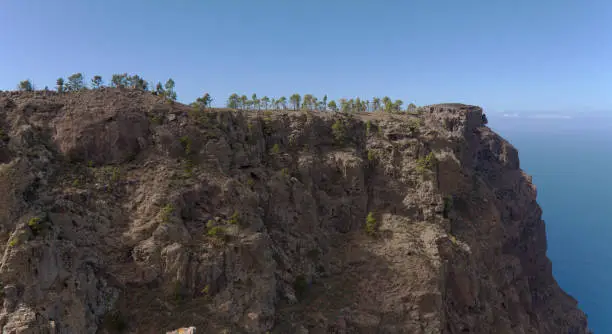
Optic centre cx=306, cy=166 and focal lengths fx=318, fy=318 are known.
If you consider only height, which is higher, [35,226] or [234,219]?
[35,226]

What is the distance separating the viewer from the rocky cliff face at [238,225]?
2547 centimetres

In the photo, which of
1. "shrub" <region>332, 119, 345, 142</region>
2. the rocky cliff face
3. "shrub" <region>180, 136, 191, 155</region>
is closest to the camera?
the rocky cliff face

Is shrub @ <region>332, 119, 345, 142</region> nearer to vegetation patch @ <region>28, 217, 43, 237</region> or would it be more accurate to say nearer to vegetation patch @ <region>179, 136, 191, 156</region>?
vegetation patch @ <region>179, 136, 191, 156</region>

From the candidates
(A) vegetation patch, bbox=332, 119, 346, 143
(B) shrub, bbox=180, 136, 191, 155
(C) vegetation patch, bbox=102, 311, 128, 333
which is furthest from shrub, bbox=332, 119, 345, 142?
(C) vegetation patch, bbox=102, 311, 128, 333

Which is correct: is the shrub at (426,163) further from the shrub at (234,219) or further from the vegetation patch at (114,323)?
the vegetation patch at (114,323)

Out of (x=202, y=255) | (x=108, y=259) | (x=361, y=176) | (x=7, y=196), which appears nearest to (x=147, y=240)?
(x=108, y=259)

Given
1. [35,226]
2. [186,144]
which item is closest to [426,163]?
[186,144]

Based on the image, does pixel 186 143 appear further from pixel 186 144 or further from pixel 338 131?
pixel 338 131

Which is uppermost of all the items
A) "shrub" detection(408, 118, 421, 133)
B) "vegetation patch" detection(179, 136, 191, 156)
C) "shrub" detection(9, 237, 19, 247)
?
"shrub" detection(408, 118, 421, 133)

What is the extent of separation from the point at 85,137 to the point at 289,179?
23.0 m

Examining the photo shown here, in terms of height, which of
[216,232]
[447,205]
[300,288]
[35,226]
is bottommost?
[300,288]

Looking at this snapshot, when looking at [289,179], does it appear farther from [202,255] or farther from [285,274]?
[202,255]

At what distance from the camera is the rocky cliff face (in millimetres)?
25469

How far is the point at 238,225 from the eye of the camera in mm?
32375
